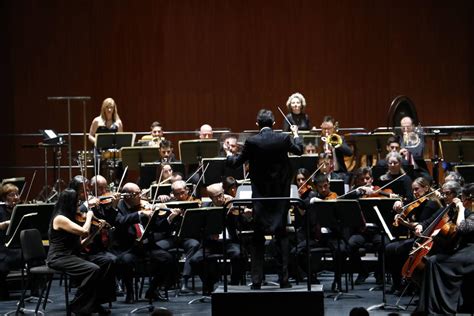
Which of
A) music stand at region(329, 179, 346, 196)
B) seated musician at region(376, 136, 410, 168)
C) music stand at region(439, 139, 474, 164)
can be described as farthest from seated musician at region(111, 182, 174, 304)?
music stand at region(439, 139, 474, 164)

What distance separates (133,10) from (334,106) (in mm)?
3763

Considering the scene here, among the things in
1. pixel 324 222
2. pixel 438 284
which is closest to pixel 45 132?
pixel 324 222

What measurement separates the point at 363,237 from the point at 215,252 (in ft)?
5.36

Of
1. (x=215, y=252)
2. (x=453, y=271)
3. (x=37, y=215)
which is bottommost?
(x=453, y=271)

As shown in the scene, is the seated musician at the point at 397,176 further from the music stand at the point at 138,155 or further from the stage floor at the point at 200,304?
the music stand at the point at 138,155

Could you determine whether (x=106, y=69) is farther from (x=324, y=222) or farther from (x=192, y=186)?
(x=324, y=222)

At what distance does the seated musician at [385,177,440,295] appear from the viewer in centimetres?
950

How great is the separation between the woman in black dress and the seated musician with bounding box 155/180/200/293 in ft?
3.67

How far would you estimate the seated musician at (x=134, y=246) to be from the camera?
10047 millimetres

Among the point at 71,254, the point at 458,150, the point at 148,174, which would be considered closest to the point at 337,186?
the point at 458,150

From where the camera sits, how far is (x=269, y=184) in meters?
8.51

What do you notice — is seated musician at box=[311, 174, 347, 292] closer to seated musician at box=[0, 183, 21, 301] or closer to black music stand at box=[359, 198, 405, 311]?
black music stand at box=[359, 198, 405, 311]

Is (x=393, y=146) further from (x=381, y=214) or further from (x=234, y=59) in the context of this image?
(x=234, y=59)

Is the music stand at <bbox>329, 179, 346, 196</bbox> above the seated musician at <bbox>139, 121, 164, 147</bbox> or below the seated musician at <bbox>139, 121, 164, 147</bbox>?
below
